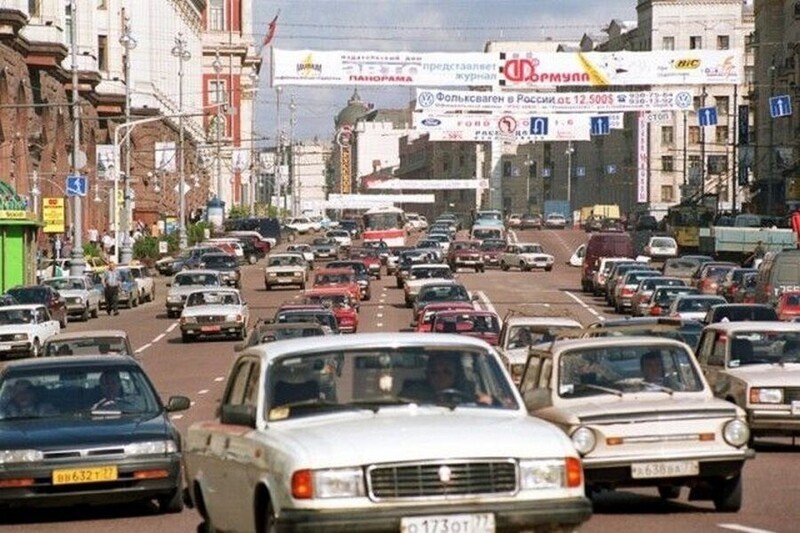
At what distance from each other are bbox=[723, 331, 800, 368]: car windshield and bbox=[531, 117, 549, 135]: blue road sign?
244 ft

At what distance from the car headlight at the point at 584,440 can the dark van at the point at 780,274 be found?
33.3m

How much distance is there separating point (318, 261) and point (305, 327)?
65401 mm

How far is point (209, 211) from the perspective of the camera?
444 feet

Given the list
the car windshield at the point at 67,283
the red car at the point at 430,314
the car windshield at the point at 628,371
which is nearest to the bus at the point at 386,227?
the car windshield at the point at 67,283

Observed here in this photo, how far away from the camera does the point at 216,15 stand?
192 m

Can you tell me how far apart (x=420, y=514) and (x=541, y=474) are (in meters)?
0.73

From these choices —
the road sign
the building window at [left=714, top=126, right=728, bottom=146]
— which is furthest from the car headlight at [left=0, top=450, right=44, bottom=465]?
the building window at [left=714, top=126, right=728, bottom=146]

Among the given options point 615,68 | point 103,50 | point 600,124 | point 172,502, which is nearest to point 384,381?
point 172,502

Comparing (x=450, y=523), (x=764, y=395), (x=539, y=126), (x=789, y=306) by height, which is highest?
(x=539, y=126)

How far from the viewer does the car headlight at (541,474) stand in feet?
35.5

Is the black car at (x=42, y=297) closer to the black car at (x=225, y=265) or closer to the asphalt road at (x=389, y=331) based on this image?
the asphalt road at (x=389, y=331)

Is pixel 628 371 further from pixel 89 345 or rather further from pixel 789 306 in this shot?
pixel 789 306

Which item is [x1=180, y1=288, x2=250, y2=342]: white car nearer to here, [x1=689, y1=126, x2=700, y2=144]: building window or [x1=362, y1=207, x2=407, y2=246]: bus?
[x1=362, y1=207, x2=407, y2=246]: bus

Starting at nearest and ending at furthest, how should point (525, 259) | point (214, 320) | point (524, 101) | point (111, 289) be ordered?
point (214, 320) → point (111, 289) → point (524, 101) → point (525, 259)
